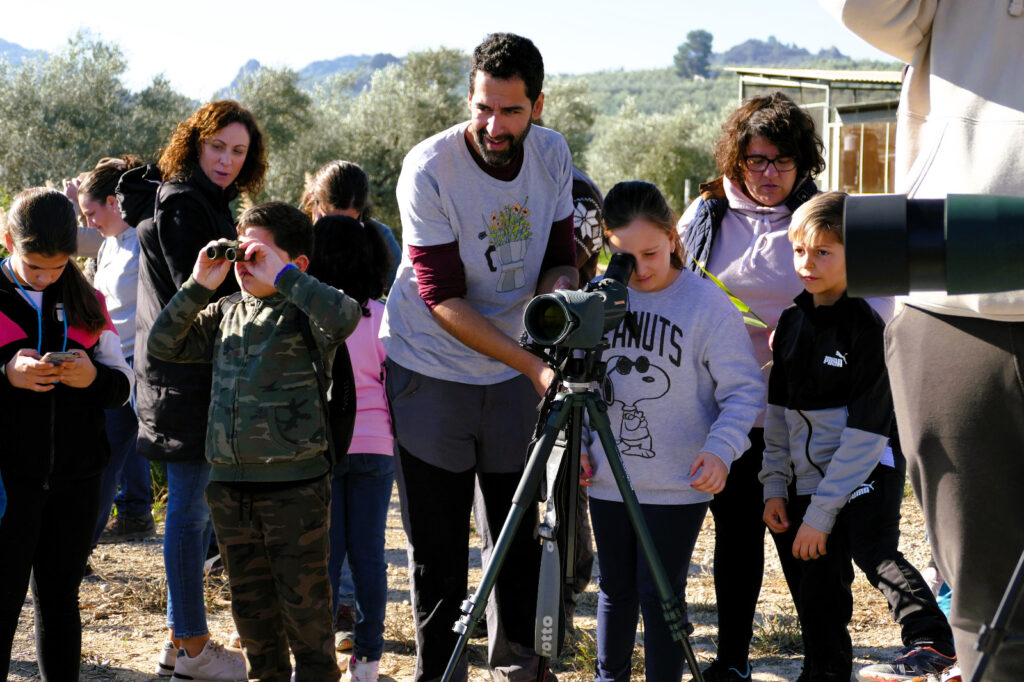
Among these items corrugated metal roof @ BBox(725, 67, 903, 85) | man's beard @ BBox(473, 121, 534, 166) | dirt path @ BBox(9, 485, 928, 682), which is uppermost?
corrugated metal roof @ BBox(725, 67, 903, 85)

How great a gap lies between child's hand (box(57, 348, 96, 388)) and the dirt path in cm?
134

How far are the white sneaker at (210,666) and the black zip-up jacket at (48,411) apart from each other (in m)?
0.89

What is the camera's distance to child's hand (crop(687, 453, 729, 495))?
2.82m

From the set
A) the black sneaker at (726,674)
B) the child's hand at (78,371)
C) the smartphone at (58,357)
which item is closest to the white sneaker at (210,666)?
the child's hand at (78,371)

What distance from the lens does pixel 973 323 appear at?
1.83m

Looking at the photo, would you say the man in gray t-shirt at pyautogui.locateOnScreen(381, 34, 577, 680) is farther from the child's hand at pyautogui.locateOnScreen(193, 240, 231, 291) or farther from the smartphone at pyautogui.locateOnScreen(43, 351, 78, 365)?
the smartphone at pyautogui.locateOnScreen(43, 351, 78, 365)

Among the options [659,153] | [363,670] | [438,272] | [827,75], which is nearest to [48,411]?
[438,272]

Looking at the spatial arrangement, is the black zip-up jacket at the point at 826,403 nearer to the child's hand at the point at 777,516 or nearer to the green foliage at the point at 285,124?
the child's hand at the point at 777,516

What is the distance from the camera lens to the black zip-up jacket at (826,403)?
10.1 ft

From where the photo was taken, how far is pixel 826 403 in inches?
126

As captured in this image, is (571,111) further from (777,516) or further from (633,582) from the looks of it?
(633,582)

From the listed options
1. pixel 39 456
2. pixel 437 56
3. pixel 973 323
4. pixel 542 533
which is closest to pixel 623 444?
pixel 542 533

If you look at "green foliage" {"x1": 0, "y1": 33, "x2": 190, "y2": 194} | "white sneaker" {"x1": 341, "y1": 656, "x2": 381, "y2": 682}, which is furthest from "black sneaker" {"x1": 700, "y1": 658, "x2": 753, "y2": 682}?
"green foliage" {"x1": 0, "y1": 33, "x2": 190, "y2": 194}

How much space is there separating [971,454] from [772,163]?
196 cm
